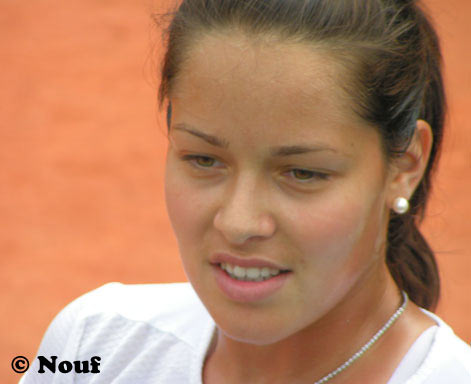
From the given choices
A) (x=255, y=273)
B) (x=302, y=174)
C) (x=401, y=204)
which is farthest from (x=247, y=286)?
(x=401, y=204)

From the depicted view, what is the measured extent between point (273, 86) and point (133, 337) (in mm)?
933

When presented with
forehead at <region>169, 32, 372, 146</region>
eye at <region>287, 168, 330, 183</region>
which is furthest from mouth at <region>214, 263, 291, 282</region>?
forehead at <region>169, 32, 372, 146</region>

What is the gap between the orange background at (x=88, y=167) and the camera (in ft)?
20.4

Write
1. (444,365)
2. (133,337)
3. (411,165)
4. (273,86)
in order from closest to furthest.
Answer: (273,86)
(444,365)
(411,165)
(133,337)

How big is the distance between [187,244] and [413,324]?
65 centimetres

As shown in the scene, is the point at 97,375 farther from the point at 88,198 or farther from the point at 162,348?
the point at 88,198

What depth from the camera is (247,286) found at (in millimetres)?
1972

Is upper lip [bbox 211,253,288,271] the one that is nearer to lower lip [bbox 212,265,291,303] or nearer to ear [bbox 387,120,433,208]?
lower lip [bbox 212,265,291,303]

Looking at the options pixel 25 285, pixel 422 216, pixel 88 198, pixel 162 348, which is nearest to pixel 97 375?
pixel 162 348

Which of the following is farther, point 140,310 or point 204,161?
point 140,310

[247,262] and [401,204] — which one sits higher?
[401,204]

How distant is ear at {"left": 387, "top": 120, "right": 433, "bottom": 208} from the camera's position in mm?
2098

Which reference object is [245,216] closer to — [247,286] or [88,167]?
[247,286]

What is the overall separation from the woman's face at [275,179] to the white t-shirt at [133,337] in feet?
1.28
